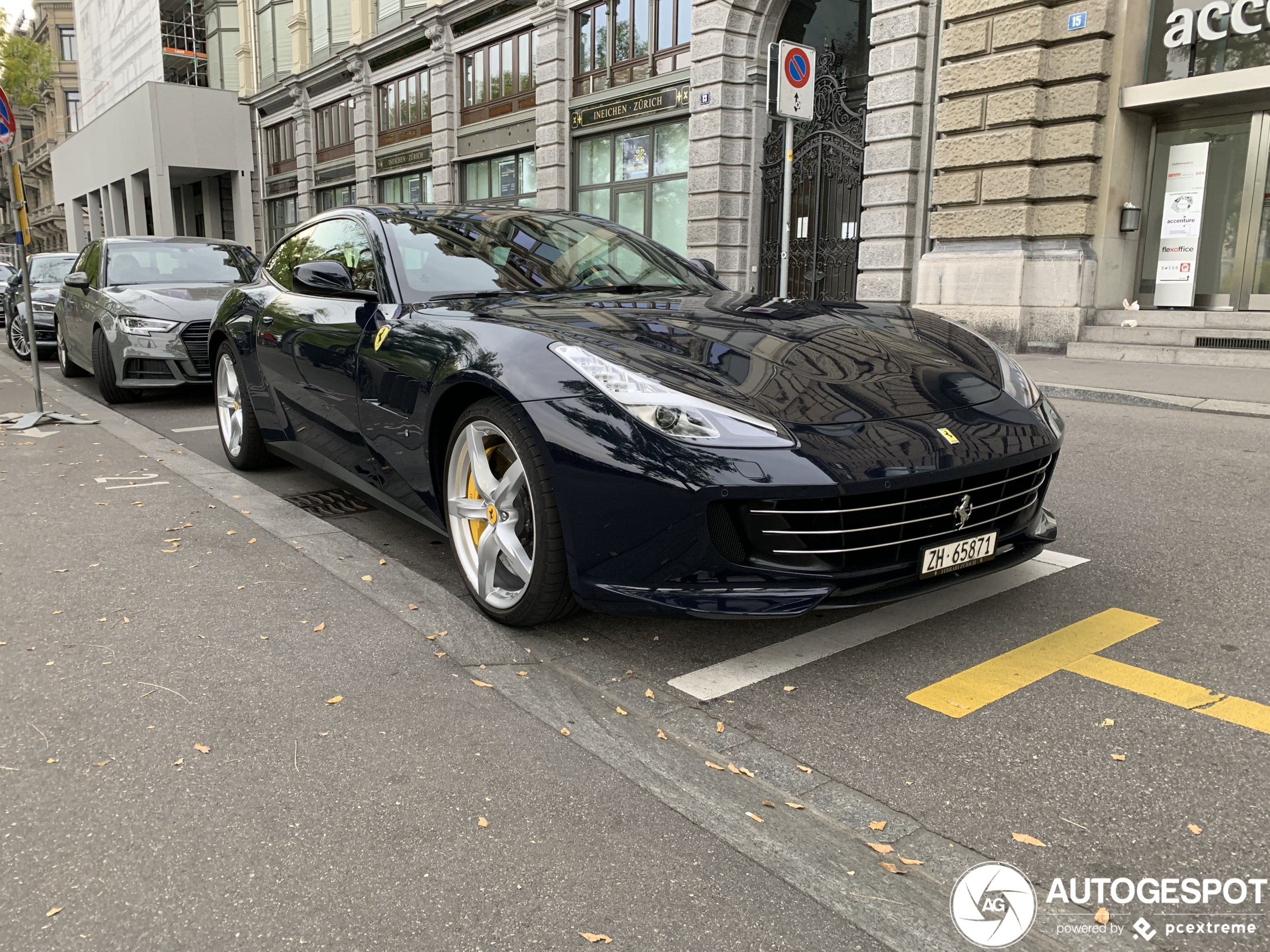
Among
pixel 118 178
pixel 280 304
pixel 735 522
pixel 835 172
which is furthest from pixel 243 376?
pixel 118 178

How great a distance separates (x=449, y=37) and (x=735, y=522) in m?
25.0

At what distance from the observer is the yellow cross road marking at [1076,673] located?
8.96ft

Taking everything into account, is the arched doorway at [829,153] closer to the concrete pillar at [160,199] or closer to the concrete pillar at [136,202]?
the concrete pillar at [160,199]

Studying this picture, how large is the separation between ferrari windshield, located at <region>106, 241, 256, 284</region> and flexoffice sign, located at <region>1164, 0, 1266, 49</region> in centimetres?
1118

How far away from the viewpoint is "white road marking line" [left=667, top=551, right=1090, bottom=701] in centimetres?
295

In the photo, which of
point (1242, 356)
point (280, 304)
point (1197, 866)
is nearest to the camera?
point (1197, 866)

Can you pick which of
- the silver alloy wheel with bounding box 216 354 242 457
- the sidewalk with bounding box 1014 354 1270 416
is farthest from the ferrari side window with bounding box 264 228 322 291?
the sidewalk with bounding box 1014 354 1270 416

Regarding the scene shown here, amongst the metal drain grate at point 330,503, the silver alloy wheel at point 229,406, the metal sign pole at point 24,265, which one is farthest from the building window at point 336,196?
the metal drain grate at point 330,503

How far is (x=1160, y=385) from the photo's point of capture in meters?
9.46

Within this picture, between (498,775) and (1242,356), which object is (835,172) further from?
(498,775)

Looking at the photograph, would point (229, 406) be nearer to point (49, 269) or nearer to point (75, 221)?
point (49, 269)

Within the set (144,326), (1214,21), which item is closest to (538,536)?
(144,326)

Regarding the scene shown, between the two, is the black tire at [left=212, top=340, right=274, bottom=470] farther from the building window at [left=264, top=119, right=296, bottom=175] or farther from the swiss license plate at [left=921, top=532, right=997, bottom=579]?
the building window at [left=264, top=119, right=296, bottom=175]

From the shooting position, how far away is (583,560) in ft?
9.68
